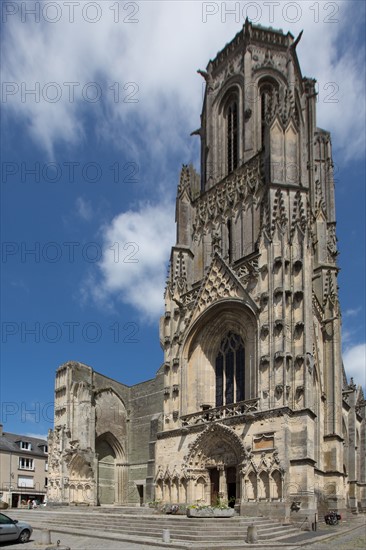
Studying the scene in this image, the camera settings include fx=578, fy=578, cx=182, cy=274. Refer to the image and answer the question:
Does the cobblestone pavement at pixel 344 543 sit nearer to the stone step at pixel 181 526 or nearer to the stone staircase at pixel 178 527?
the stone staircase at pixel 178 527

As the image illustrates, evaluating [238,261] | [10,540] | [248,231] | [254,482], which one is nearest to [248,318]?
[238,261]

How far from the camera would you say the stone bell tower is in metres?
26.1

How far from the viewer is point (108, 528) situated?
22141mm

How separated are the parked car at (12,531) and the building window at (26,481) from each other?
37.5 meters

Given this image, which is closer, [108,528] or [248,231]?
[108,528]

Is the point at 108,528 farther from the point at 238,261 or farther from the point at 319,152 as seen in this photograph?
the point at 319,152

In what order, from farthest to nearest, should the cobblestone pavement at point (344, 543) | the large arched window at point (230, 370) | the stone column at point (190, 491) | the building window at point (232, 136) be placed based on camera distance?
the building window at point (232, 136), the large arched window at point (230, 370), the stone column at point (190, 491), the cobblestone pavement at point (344, 543)

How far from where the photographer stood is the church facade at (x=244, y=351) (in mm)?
26391

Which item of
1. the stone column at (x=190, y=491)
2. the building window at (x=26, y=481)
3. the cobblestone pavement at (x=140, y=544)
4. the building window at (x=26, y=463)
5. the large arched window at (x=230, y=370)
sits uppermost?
the large arched window at (x=230, y=370)

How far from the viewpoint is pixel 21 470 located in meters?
54.2

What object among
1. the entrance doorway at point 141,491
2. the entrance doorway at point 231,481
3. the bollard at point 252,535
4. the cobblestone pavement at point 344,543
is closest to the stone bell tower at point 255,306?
the entrance doorway at point 231,481

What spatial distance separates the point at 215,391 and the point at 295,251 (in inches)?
343

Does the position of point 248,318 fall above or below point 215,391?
above

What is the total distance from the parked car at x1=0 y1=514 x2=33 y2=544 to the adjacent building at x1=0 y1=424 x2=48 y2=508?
34.3 metres
